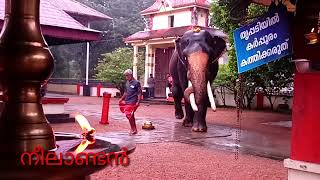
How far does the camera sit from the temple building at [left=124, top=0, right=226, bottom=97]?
1016 inches

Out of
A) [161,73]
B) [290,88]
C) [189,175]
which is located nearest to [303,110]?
[189,175]

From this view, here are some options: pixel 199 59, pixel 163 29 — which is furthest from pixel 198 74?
pixel 163 29

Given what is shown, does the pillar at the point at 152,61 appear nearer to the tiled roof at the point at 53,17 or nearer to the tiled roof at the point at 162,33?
the tiled roof at the point at 162,33

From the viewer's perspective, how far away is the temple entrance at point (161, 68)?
90.1 ft

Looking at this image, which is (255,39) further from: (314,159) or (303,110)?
(314,159)

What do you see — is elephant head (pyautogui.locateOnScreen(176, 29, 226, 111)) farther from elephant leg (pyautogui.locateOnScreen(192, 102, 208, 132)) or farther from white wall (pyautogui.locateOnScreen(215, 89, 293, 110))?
white wall (pyautogui.locateOnScreen(215, 89, 293, 110))

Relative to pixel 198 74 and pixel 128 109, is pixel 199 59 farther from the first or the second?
pixel 128 109

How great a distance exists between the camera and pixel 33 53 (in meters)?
1.57

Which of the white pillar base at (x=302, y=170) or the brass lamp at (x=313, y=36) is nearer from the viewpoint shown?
the brass lamp at (x=313, y=36)

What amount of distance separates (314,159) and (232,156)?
3.80 meters

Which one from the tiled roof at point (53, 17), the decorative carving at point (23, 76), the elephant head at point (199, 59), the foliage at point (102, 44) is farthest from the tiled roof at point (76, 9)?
the decorative carving at point (23, 76)

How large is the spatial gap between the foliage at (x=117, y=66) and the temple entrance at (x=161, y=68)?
1567 mm

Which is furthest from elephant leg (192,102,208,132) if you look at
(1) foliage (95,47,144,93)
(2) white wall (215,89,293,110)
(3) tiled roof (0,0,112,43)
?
(1) foliage (95,47,144,93)

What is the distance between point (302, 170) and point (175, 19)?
23.9 metres
